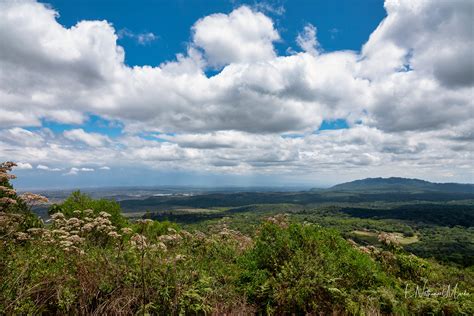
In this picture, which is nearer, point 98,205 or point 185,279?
point 185,279

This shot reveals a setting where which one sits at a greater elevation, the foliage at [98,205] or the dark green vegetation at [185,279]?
the dark green vegetation at [185,279]

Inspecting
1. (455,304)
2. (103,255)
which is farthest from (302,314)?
(103,255)

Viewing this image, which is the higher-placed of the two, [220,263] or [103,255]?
[103,255]

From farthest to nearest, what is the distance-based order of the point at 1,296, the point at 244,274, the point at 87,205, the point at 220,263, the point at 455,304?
the point at 87,205 < the point at 220,263 < the point at 244,274 < the point at 455,304 < the point at 1,296

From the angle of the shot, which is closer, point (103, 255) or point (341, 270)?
point (103, 255)

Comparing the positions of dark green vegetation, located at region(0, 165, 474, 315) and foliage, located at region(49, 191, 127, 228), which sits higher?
dark green vegetation, located at region(0, 165, 474, 315)

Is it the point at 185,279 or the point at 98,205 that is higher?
the point at 185,279

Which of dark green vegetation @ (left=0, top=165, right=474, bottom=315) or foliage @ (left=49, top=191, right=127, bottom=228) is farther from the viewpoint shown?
foliage @ (left=49, top=191, right=127, bottom=228)

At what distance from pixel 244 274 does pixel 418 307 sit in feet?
14.1

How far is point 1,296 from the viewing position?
4.55 m

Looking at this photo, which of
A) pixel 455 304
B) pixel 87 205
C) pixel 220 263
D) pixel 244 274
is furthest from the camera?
pixel 87 205

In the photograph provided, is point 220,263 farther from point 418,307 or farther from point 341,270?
point 418,307

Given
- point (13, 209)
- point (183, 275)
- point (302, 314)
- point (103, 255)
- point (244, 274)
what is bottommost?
point (302, 314)

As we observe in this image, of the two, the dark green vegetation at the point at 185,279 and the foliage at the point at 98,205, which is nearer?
the dark green vegetation at the point at 185,279
